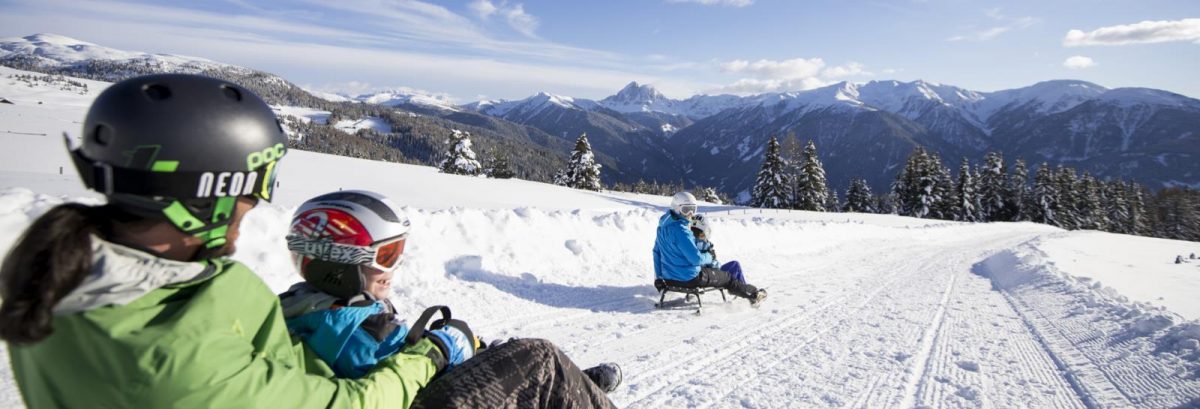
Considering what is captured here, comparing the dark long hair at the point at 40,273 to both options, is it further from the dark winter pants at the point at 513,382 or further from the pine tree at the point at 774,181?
the pine tree at the point at 774,181

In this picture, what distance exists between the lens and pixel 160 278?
5.14 ft

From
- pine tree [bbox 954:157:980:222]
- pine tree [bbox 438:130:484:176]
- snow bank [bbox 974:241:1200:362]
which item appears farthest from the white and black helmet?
pine tree [bbox 954:157:980:222]

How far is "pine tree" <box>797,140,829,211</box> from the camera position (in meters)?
53.1

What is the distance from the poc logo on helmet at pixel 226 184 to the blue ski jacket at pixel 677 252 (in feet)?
21.4

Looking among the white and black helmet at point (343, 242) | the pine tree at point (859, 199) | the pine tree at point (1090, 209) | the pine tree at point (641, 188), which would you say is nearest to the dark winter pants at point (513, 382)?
the white and black helmet at point (343, 242)

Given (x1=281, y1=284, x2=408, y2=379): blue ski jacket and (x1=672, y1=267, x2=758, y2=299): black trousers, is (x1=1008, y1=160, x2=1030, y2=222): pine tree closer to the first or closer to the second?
(x1=672, y1=267, x2=758, y2=299): black trousers

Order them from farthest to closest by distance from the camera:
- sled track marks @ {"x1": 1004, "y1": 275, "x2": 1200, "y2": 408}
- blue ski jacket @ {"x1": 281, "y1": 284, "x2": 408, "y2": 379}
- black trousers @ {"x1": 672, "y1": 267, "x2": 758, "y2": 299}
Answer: black trousers @ {"x1": 672, "y1": 267, "x2": 758, "y2": 299}, sled track marks @ {"x1": 1004, "y1": 275, "x2": 1200, "y2": 408}, blue ski jacket @ {"x1": 281, "y1": 284, "x2": 408, "y2": 379}

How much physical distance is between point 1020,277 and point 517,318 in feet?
38.0

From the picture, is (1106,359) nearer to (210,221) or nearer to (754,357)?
(754,357)

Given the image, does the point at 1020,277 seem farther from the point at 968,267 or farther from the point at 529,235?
the point at 529,235

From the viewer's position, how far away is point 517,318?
22.1ft

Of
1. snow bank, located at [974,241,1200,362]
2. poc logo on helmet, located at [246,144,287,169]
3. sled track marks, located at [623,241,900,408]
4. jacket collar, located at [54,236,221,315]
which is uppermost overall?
poc logo on helmet, located at [246,144,287,169]

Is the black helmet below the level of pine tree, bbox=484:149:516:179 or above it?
above

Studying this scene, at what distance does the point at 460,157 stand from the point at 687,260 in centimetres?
5093
